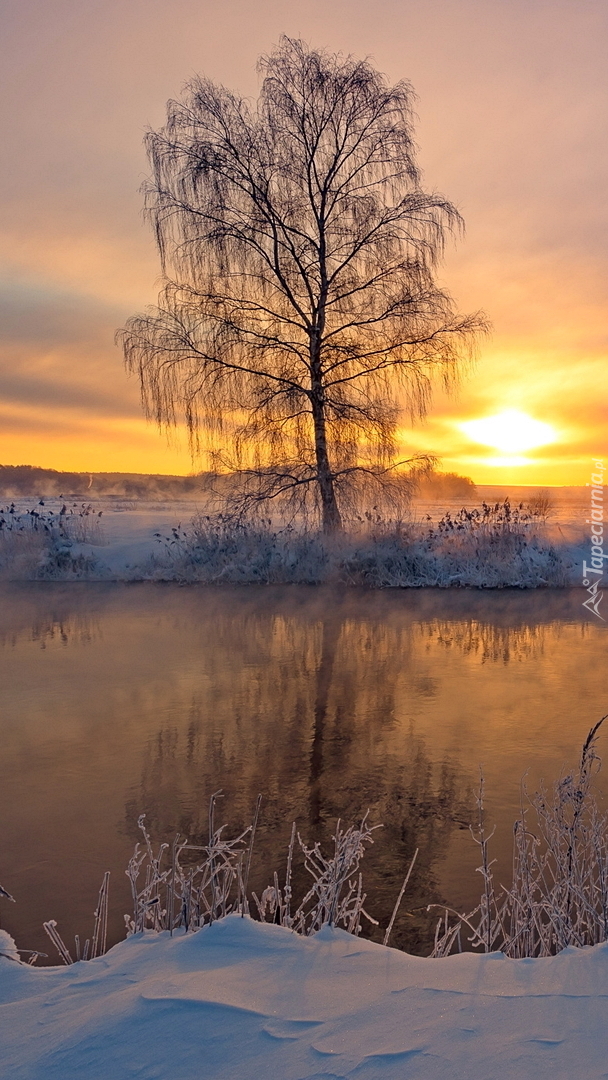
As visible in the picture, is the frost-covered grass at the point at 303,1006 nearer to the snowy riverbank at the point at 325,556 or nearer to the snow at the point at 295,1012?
the snow at the point at 295,1012

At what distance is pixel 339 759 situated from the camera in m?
6.05

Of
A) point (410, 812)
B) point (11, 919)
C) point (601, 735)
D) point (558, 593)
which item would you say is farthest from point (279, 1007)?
point (558, 593)

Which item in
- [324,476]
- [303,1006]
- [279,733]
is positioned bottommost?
[279,733]

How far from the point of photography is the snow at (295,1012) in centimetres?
215

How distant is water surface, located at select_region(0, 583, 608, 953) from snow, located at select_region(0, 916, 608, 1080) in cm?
90

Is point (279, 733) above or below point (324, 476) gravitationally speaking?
below

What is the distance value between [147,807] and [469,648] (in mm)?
6087

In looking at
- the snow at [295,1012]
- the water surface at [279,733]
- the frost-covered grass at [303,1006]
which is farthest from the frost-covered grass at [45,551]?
the snow at [295,1012]

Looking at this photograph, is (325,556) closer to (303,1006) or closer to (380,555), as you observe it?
(380,555)

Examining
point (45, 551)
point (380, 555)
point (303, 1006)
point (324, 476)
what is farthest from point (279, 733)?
point (45, 551)

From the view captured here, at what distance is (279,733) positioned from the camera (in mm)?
6723

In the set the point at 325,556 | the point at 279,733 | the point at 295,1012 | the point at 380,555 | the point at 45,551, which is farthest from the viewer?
the point at 45,551

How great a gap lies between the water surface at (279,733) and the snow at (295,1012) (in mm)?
897

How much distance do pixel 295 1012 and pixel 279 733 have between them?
4.32m
